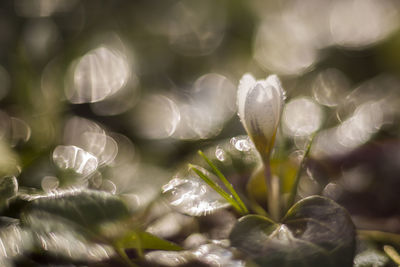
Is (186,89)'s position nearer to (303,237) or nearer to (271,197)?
(271,197)

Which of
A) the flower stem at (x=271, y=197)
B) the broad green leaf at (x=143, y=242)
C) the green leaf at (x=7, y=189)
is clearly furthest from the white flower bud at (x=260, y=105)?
the green leaf at (x=7, y=189)

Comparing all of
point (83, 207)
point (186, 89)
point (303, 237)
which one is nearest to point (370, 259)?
point (303, 237)

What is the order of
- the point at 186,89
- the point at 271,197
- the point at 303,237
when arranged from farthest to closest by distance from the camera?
the point at 186,89 → the point at 271,197 → the point at 303,237

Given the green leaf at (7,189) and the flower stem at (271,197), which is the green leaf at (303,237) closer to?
the flower stem at (271,197)

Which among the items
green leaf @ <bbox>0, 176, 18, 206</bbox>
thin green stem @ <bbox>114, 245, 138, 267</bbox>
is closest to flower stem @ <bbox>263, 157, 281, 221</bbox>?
thin green stem @ <bbox>114, 245, 138, 267</bbox>

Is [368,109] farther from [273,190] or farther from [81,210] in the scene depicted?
[81,210]

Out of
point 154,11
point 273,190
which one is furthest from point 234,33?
point 273,190
